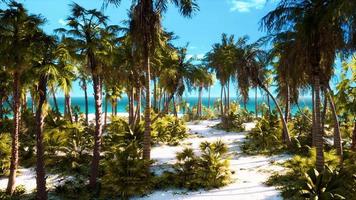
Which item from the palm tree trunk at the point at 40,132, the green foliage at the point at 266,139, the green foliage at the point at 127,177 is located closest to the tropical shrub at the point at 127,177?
the green foliage at the point at 127,177

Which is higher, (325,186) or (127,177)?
(325,186)

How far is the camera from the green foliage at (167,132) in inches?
992

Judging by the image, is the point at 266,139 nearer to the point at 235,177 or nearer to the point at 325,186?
the point at 235,177

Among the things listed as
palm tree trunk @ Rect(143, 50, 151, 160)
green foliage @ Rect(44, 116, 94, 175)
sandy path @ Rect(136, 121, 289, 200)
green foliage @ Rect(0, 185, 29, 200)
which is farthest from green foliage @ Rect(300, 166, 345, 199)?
green foliage @ Rect(0, 185, 29, 200)

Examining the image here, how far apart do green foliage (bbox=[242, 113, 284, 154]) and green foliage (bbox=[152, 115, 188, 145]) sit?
547 cm

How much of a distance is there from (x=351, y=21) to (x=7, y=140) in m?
20.0

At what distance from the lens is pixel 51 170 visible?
2027 centimetres

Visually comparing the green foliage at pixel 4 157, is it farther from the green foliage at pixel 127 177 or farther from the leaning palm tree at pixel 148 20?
the leaning palm tree at pixel 148 20

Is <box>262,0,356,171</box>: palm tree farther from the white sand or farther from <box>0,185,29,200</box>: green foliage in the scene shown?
<box>0,185,29,200</box>: green foliage

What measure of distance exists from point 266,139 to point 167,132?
7.63 meters

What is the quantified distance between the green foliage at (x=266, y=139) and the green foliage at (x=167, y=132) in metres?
5.47

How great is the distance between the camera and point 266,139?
23.4 m

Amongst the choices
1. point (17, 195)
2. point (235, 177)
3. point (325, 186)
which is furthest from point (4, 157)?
point (325, 186)

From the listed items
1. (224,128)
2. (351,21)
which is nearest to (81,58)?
(351,21)
